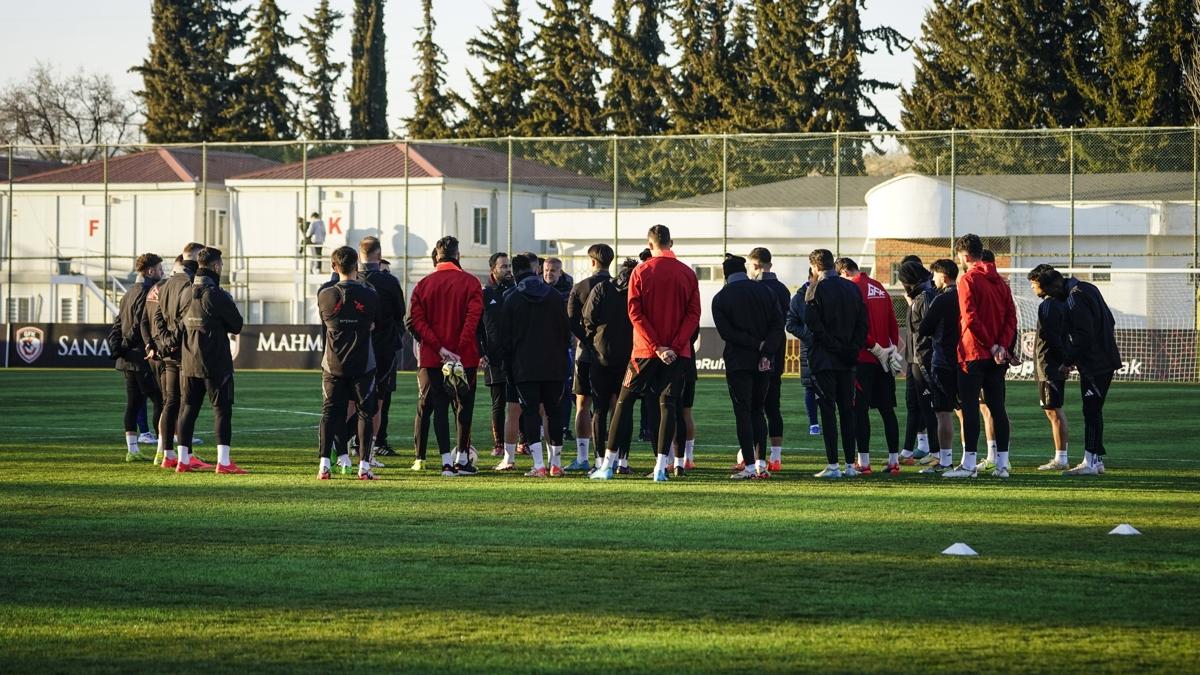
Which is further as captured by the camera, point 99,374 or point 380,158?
point 380,158

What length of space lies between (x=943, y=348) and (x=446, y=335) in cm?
425

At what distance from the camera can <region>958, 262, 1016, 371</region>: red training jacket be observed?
13.9 meters

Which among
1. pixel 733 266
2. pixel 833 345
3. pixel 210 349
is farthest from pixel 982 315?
pixel 210 349

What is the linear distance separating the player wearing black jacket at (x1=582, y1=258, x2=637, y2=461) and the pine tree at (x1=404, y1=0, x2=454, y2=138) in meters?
61.7

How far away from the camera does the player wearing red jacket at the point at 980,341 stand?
45.5ft

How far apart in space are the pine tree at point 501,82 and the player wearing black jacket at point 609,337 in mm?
59072

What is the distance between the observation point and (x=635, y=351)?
1342cm

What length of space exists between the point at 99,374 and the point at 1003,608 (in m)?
31.5

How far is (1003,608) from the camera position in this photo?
7.94 m

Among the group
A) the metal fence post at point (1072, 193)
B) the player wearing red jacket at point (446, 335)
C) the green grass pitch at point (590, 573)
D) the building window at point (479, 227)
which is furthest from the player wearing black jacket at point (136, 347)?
the building window at point (479, 227)

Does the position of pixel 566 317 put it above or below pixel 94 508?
above

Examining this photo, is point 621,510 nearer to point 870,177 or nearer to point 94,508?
point 94,508

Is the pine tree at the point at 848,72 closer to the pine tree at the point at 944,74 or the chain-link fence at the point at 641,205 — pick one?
the pine tree at the point at 944,74

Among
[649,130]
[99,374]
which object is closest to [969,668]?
[99,374]
